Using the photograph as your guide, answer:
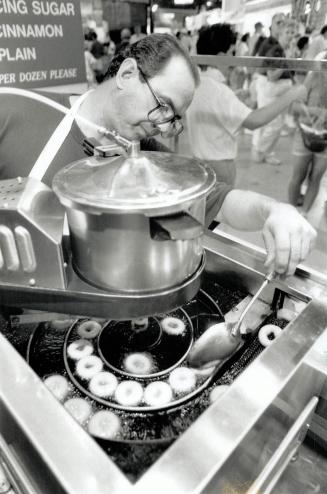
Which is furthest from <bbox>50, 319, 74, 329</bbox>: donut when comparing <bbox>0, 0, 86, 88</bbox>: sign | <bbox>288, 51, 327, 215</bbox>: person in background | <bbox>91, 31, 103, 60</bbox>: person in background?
<bbox>91, 31, 103, 60</bbox>: person in background

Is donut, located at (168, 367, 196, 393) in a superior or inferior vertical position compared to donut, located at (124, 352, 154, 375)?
superior

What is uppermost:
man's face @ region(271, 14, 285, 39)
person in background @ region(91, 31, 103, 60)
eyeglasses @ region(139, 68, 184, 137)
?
man's face @ region(271, 14, 285, 39)

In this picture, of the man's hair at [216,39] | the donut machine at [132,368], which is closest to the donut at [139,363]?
the donut machine at [132,368]

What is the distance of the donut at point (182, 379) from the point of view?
0.77 meters

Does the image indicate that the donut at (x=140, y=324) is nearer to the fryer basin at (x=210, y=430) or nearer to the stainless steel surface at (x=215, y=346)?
the stainless steel surface at (x=215, y=346)

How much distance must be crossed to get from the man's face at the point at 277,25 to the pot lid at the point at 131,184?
335cm

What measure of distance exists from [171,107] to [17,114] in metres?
0.66

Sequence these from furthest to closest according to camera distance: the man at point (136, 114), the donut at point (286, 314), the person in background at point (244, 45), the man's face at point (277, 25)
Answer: the person in background at point (244, 45) < the man's face at point (277, 25) < the man at point (136, 114) < the donut at point (286, 314)

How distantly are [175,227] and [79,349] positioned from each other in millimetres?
463

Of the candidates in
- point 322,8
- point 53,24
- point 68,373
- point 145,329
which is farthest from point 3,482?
point 53,24

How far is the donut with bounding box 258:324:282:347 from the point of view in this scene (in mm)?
896

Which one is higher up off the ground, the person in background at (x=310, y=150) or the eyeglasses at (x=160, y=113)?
the eyeglasses at (x=160, y=113)

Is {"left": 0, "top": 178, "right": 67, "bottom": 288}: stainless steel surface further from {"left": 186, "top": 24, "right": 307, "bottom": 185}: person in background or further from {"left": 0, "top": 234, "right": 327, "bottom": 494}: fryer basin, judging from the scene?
{"left": 186, "top": 24, "right": 307, "bottom": 185}: person in background

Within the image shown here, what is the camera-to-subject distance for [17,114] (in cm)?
143
